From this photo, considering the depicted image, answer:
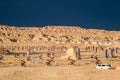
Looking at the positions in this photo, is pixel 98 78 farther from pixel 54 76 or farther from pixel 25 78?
pixel 25 78

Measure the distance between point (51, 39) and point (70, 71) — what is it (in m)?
130

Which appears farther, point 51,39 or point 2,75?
point 51,39

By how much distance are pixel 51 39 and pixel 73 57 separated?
107288 millimetres

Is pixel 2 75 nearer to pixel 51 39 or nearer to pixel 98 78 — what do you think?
pixel 98 78

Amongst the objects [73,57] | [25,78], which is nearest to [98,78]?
[25,78]

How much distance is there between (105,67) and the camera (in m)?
47.7

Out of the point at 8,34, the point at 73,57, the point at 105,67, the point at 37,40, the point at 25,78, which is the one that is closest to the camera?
the point at 25,78

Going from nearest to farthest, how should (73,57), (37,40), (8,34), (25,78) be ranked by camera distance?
(25,78) < (73,57) < (37,40) < (8,34)

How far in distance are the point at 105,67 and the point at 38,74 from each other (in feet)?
30.9

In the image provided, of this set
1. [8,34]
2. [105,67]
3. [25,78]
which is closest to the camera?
[25,78]

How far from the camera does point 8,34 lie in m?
184

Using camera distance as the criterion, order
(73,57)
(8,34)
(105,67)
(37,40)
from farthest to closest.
Answer: 1. (8,34)
2. (37,40)
3. (73,57)
4. (105,67)

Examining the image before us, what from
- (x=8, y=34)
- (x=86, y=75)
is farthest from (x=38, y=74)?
(x=8, y=34)

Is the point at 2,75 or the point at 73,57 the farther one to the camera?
the point at 73,57
